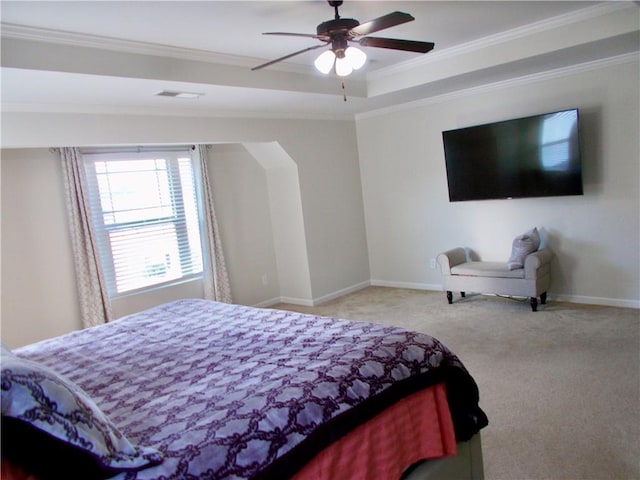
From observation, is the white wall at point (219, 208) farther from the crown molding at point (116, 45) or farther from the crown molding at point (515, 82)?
the crown molding at point (116, 45)

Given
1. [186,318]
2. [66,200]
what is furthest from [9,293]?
[186,318]

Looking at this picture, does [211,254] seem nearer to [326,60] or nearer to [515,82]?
[326,60]

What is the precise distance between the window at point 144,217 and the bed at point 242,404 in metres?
2.11

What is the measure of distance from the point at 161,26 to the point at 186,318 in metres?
A: 1.89

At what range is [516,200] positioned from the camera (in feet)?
16.9

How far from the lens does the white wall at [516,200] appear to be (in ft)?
14.7

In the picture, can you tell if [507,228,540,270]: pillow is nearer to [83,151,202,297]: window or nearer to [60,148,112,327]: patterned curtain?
[83,151,202,297]: window

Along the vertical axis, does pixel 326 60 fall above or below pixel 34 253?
above

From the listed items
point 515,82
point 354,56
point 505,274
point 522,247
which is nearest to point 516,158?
point 515,82

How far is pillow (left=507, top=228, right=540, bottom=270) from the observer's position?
470 cm

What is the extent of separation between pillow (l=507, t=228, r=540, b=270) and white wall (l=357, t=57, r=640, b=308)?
307 millimetres

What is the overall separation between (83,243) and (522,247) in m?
4.34

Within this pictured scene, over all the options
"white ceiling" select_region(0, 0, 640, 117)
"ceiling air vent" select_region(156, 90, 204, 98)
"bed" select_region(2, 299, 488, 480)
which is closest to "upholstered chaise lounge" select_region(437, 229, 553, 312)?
"white ceiling" select_region(0, 0, 640, 117)

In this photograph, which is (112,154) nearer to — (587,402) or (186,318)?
(186,318)
